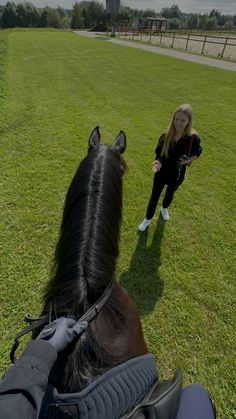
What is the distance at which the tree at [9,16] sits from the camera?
188 feet

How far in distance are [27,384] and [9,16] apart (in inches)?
2996

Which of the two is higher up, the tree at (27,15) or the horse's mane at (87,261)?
the horse's mane at (87,261)

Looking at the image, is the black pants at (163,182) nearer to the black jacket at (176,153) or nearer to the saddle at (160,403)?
the black jacket at (176,153)

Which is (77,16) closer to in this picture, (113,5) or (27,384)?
(113,5)

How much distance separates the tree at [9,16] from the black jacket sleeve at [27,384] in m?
75.6

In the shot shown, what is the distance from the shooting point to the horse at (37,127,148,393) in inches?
44.9

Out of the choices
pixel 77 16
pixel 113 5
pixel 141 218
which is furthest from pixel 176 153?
pixel 77 16

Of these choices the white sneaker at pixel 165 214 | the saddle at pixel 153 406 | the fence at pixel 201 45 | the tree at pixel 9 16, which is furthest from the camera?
the tree at pixel 9 16

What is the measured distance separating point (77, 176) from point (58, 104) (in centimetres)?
670

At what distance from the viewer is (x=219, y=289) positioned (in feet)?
9.33

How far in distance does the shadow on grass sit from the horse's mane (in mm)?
1197

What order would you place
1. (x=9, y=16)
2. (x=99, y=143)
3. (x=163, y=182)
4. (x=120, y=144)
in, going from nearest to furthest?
(x=99, y=143), (x=120, y=144), (x=163, y=182), (x=9, y=16)

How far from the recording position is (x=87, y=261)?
1371 mm

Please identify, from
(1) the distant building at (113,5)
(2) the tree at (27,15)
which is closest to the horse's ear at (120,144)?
(1) the distant building at (113,5)
